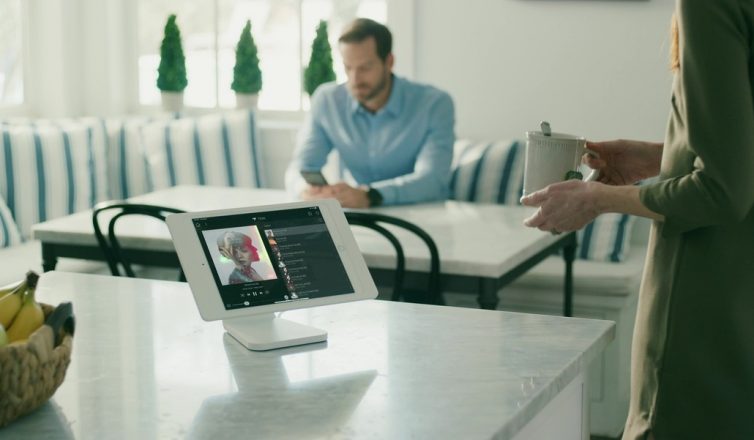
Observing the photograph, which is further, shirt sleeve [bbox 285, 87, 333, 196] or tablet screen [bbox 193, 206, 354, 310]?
shirt sleeve [bbox 285, 87, 333, 196]

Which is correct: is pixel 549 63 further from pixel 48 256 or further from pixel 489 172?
pixel 48 256

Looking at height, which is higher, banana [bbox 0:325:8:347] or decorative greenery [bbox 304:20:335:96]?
decorative greenery [bbox 304:20:335:96]

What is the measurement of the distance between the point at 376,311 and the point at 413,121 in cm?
208

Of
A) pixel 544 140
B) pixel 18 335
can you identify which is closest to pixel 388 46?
pixel 544 140

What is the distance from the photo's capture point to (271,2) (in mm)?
5098

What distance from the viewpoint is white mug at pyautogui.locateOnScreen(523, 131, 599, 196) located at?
2080 millimetres

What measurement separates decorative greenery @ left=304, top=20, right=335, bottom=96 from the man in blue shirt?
602 mm

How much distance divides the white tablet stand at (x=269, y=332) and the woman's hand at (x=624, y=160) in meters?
0.73

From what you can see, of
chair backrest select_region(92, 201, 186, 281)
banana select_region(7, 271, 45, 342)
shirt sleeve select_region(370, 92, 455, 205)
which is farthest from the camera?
shirt sleeve select_region(370, 92, 455, 205)

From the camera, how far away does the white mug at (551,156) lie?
2.08 metres

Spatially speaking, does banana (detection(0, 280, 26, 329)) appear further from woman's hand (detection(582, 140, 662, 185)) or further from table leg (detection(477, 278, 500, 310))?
table leg (detection(477, 278, 500, 310))

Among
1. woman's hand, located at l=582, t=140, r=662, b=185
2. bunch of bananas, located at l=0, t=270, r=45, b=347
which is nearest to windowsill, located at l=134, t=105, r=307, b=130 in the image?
woman's hand, located at l=582, t=140, r=662, b=185

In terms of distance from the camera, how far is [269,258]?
185cm

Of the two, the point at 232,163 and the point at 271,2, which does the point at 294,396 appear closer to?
the point at 232,163
